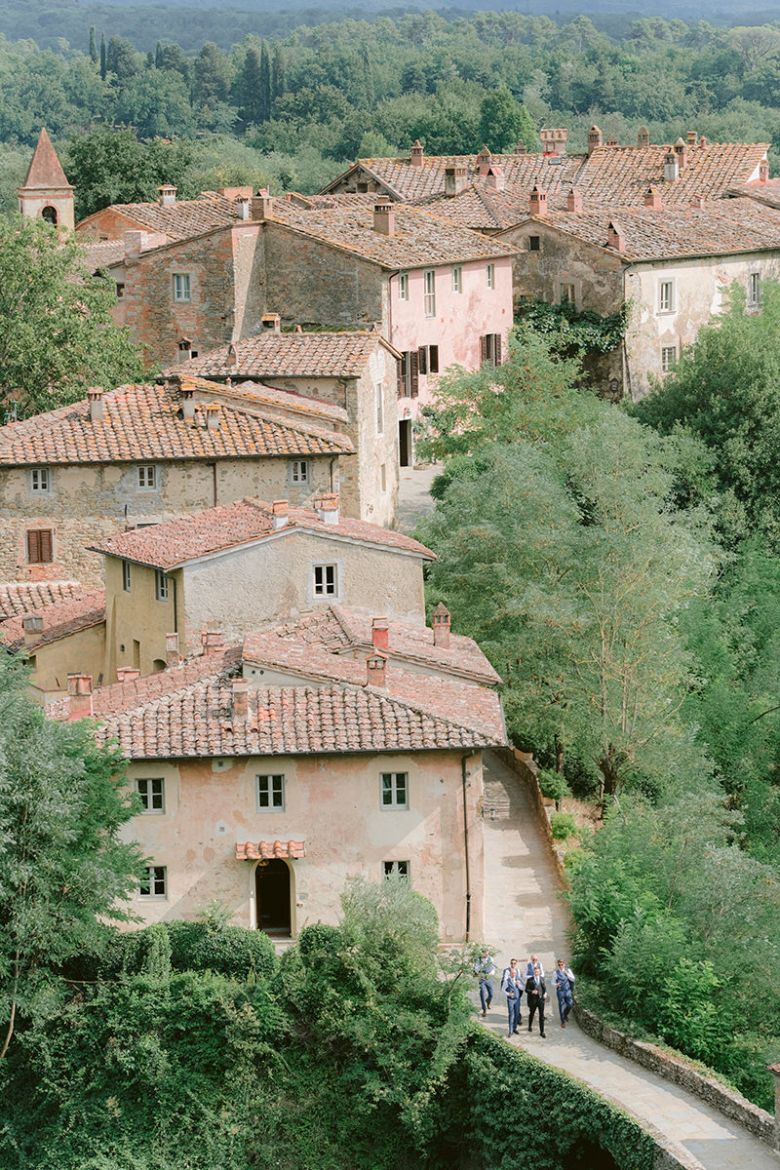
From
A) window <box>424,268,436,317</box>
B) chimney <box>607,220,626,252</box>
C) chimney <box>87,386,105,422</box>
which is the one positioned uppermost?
chimney <box>607,220,626,252</box>

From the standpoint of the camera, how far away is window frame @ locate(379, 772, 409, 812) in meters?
38.0

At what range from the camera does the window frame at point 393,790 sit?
1497 inches

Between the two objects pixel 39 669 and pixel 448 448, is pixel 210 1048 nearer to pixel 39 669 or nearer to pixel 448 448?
pixel 39 669

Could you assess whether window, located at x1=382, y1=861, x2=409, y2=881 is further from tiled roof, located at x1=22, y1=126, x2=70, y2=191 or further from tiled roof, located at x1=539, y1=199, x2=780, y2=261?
tiled roof, located at x1=22, y1=126, x2=70, y2=191

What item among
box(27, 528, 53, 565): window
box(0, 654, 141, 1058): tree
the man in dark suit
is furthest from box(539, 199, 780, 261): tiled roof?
the man in dark suit

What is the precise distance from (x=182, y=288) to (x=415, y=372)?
22.3ft

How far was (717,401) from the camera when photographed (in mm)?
63062

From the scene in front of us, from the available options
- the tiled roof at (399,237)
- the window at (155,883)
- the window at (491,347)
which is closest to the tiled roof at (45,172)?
the tiled roof at (399,237)

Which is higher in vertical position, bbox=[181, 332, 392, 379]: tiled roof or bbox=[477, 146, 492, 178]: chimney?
bbox=[477, 146, 492, 178]: chimney

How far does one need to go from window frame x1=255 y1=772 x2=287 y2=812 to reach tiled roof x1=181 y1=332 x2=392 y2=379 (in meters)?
19.0

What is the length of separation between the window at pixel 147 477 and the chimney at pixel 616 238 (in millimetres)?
23546

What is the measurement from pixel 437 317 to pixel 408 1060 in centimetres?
3495

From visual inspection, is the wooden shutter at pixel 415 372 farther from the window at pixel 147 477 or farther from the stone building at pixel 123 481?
the window at pixel 147 477

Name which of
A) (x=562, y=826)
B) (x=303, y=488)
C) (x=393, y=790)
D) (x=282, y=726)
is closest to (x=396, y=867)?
(x=393, y=790)
